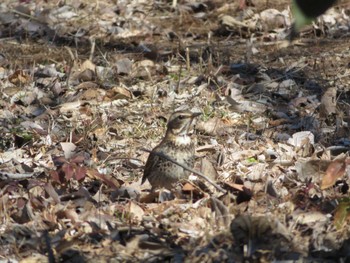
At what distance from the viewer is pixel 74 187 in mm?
5207

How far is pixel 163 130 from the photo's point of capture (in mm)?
6727

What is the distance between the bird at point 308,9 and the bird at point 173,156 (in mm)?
3479

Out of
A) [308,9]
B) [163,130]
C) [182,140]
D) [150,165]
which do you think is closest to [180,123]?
[182,140]

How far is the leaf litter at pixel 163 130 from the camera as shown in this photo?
412 centimetres

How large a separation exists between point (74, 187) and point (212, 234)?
1358mm

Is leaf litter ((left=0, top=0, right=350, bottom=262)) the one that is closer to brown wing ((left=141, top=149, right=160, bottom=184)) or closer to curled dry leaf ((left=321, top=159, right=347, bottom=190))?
curled dry leaf ((left=321, top=159, right=347, bottom=190))

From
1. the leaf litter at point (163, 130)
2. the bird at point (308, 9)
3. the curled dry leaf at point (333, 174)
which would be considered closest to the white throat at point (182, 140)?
the leaf litter at point (163, 130)

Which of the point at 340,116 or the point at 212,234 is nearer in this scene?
the point at 212,234

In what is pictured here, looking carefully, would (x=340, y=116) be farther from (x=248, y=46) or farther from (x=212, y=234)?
(x=212, y=234)

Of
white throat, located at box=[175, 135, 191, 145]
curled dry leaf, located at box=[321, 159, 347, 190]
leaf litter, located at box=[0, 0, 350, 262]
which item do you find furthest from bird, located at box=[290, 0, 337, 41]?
white throat, located at box=[175, 135, 191, 145]

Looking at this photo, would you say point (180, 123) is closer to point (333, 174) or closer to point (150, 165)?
point (150, 165)

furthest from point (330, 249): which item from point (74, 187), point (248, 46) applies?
point (248, 46)

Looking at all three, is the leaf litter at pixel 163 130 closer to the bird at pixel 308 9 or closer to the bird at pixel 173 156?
the bird at pixel 173 156

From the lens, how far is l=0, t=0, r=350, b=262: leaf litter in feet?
13.5
